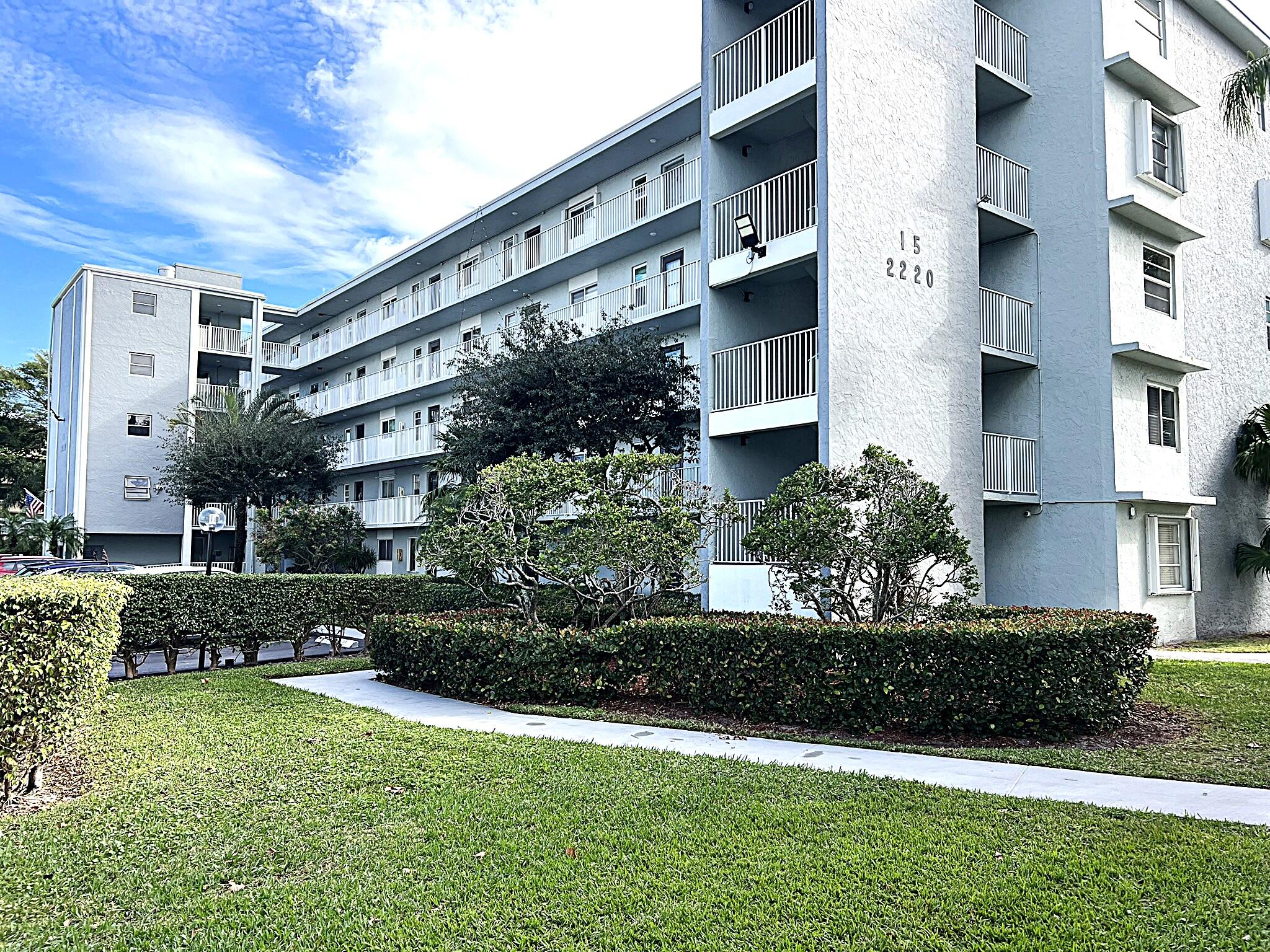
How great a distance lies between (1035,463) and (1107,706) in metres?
9.08

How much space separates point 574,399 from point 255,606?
20.6 ft

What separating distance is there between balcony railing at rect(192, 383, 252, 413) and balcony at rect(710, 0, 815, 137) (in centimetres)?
2399

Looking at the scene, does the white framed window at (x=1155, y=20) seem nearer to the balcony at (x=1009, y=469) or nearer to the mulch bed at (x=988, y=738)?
the balcony at (x=1009, y=469)

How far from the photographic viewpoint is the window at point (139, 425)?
3494cm

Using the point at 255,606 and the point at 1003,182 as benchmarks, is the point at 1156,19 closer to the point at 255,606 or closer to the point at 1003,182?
the point at 1003,182

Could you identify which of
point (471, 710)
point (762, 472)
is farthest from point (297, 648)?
point (762, 472)

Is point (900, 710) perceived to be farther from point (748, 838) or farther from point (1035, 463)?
point (1035, 463)

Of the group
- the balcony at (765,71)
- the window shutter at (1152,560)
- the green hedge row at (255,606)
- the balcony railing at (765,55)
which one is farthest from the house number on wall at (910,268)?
the green hedge row at (255,606)

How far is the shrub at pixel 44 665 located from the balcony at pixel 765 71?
1217cm

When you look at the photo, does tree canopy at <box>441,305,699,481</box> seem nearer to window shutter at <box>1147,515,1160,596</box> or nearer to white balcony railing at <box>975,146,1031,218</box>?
white balcony railing at <box>975,146,1031,218</box>

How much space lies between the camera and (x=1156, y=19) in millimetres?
18094

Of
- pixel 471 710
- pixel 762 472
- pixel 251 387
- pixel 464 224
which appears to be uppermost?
pixel 464 224

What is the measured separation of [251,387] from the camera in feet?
125

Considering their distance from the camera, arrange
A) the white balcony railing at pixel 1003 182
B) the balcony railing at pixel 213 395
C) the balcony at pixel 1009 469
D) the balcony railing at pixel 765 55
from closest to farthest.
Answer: the balcony railing at pixel 765 55, the balcony at pixel 1009 469, the white balcony railing at pixel 1003 182, the balcony railing at pixel 213 395
